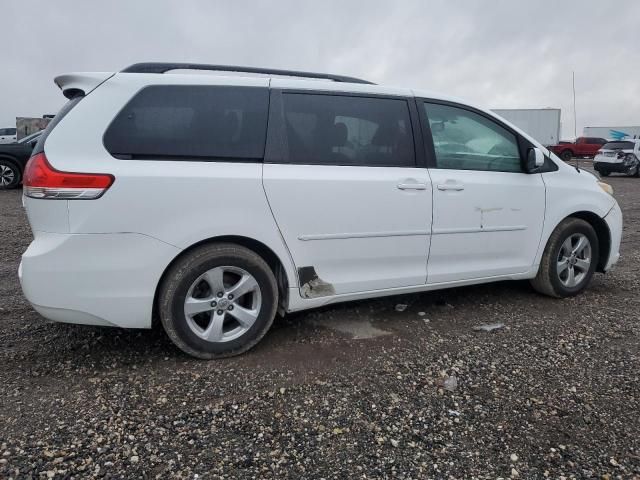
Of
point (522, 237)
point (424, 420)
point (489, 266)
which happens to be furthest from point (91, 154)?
point (522, 237)

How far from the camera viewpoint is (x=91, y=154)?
2.75 m

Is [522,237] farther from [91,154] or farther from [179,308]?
[91,154]

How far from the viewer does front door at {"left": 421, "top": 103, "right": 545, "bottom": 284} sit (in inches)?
145

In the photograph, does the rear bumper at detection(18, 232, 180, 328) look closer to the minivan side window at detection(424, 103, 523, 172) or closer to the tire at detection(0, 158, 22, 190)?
the minivan side window at detection(424, 103, 523, 172)

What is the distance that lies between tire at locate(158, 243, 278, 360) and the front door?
134 centimetres

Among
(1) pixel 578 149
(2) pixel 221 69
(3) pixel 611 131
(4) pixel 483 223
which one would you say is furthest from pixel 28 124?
→ (3) pixel 611 131

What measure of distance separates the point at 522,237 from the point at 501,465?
2.28 m

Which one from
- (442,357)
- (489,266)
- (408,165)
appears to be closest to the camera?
(442,357)

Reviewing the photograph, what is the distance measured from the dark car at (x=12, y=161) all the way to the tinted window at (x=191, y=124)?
426 inches

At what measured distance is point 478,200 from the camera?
3785 millimetres

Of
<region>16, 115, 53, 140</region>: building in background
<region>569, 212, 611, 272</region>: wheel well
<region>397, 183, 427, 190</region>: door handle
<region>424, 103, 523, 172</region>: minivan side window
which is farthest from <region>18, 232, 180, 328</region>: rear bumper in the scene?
<region>16, 115, 53, 140</region>: building in background

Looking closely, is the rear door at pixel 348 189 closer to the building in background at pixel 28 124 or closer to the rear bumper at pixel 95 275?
the rear bumper at pixel 95 275

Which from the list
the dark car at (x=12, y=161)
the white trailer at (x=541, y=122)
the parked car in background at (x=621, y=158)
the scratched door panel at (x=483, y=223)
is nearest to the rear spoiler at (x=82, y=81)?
the scratched door panel at (x=483, y=223)

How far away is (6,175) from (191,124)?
454 inches
